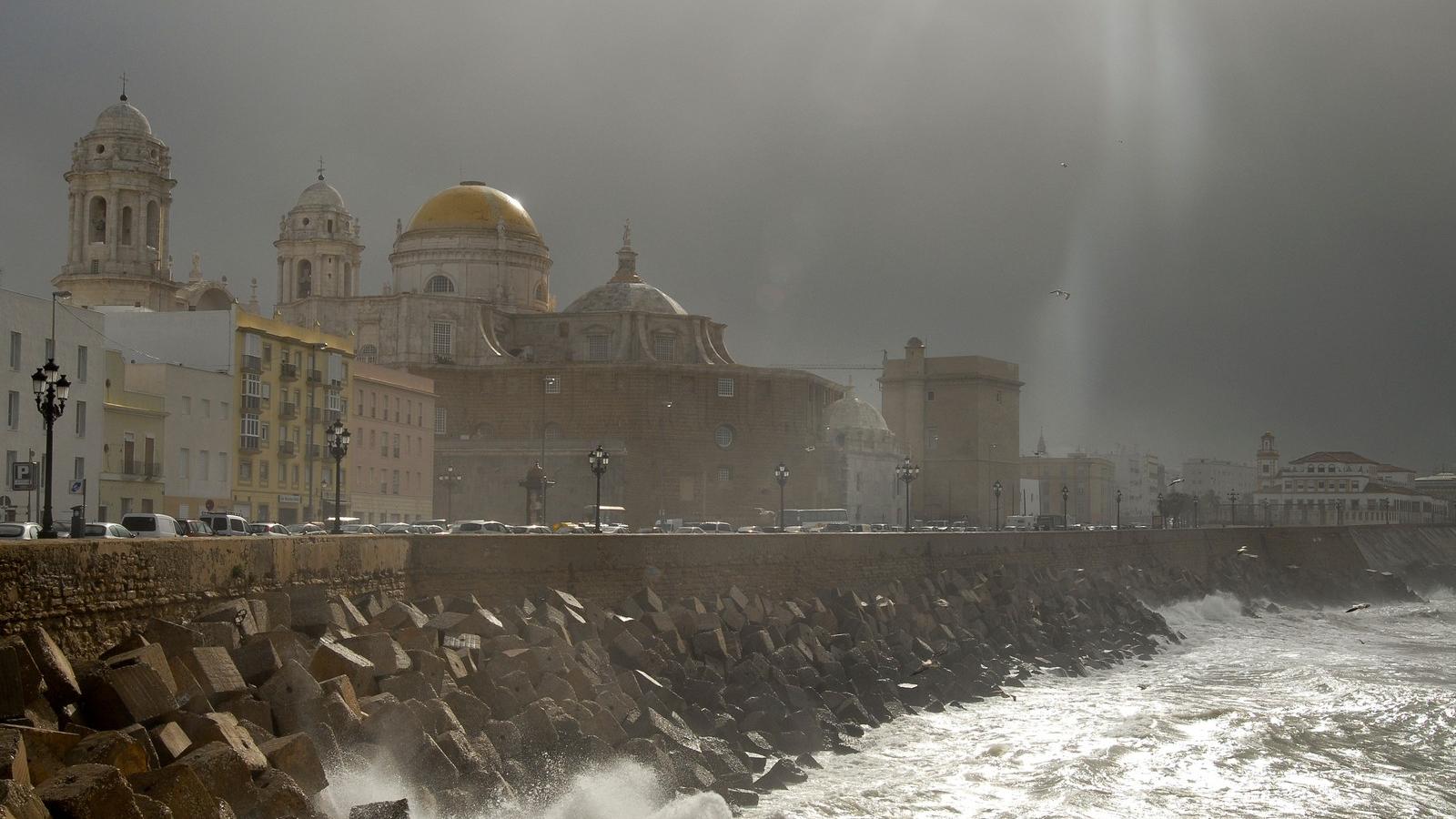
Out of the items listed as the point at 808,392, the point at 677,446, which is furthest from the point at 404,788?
the point at 808,392

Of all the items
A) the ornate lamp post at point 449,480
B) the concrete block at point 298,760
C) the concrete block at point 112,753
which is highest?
the ornate lamp post at point 449,480

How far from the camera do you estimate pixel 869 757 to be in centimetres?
1689

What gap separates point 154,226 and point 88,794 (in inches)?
1959

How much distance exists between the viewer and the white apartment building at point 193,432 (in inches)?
1366

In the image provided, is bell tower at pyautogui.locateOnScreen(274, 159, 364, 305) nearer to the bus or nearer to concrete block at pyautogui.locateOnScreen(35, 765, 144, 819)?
the bus

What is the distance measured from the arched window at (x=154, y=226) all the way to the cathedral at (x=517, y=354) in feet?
0.24

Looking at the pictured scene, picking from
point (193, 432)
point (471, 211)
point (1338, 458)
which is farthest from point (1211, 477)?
point (193, 432)

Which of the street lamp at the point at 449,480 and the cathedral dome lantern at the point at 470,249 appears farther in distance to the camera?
the cathedral dome lantern at the point at 470,249

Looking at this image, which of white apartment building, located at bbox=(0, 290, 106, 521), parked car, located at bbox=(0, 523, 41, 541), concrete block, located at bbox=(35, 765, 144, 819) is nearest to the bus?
white apartment building, located at bbox=(0, 290, 106, 521)

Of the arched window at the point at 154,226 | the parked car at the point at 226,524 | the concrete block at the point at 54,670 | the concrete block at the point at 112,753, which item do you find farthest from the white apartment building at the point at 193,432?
the concrete block at the point at 112,753

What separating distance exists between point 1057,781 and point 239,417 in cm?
2740

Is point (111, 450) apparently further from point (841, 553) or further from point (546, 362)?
point (546, 362)

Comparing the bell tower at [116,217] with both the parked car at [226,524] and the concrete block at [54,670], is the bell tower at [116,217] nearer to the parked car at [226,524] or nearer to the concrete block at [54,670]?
the parked car at [226,524]

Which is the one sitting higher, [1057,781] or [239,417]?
[239,417]
